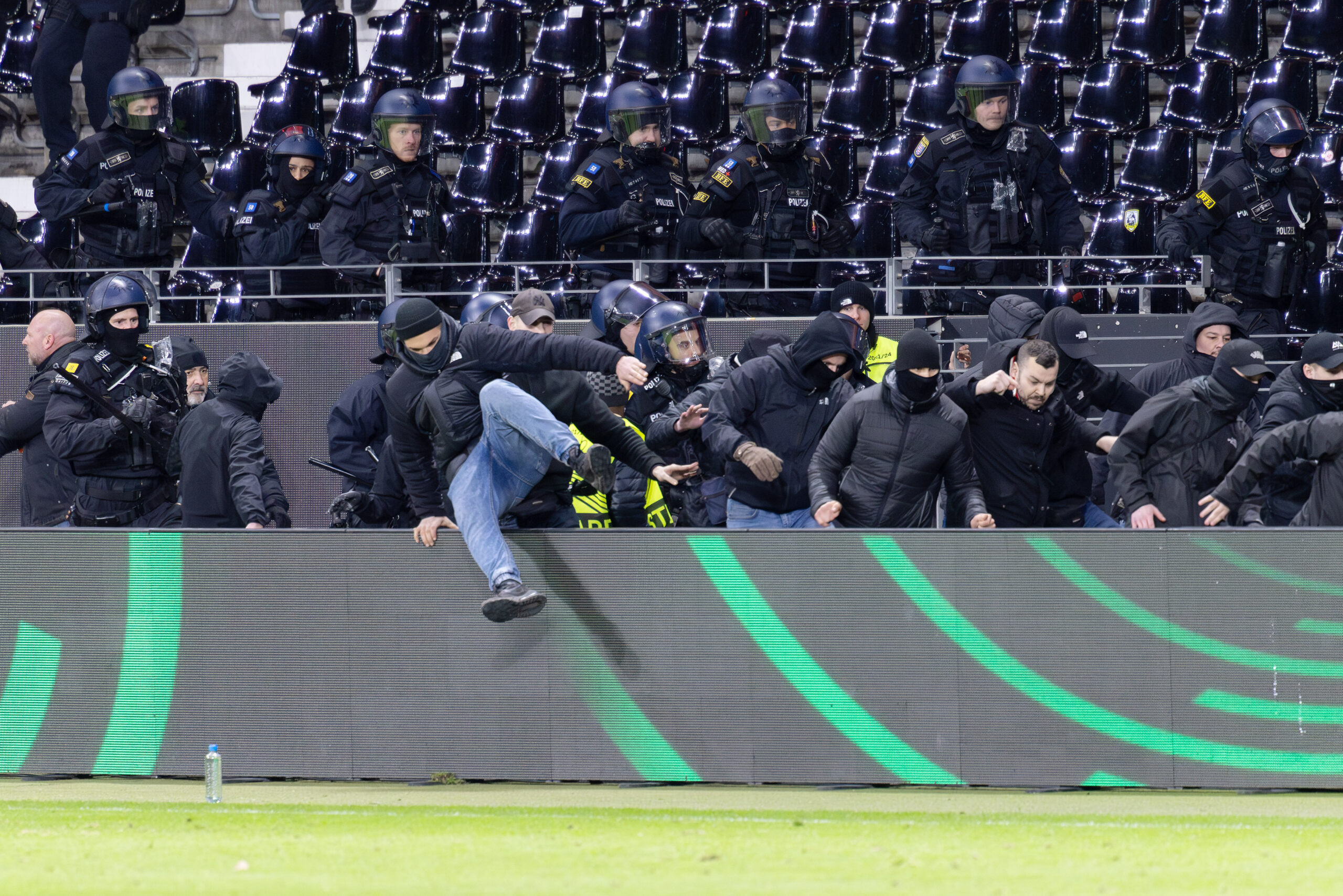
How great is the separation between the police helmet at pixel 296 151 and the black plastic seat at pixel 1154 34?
5845 mm

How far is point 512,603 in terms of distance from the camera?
7.35 metres

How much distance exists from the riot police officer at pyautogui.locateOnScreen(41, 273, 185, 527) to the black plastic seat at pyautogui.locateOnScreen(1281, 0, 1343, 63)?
8149 mm

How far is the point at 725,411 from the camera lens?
8445mm

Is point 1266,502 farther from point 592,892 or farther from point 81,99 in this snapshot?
point 81,99

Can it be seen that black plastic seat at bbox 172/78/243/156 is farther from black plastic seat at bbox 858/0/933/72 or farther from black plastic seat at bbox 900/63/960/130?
black plastic seat at bbox 900/63/960/130

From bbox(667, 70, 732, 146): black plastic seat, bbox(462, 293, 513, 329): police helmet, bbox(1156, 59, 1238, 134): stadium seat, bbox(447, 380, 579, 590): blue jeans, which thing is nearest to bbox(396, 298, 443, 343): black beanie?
bbox(447, 380, 579, 590): blue jeans

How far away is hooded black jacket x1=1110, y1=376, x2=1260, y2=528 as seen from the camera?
8312 mm

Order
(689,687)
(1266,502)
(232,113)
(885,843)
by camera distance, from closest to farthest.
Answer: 1. (885,843)
2. (689,687)
3. (1266,502)
4. (232,113)

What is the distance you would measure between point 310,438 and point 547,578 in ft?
13.9

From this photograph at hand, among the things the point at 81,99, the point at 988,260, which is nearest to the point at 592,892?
the point at 988,260

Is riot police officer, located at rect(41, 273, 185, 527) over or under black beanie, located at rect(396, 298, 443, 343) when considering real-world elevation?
under

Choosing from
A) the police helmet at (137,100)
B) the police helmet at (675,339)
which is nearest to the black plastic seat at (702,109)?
the police helmet at (137,100)

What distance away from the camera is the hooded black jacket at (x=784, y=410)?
839cm

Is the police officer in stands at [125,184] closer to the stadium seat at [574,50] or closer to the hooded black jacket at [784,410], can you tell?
the stadium seat at [574,50]
